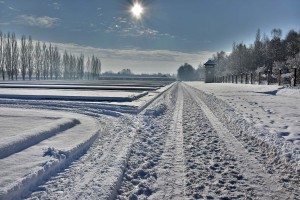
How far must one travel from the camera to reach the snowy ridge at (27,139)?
549cm

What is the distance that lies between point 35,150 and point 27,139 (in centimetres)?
82

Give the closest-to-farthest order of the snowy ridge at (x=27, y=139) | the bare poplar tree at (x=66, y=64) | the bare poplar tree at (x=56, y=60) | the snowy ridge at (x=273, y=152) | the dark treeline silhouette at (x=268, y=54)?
the snowy ridge at (x=273, y=152)
the snowy ridge at (x=27, y=139)
the dark treeline silhouette at (x=268, y=54)
the bare poplar tree at (x=56, y=60)
the bare poplar tree at (x=66, y=64)

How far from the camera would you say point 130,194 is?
13.1ft

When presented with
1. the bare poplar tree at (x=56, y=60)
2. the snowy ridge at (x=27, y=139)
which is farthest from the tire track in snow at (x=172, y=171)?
the bare poplar tree at (x=56, y=60)

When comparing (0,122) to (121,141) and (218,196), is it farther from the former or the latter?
(218,196)

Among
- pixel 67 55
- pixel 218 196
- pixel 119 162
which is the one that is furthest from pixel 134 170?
pixel 67 55

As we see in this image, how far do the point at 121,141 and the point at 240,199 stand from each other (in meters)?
3.76

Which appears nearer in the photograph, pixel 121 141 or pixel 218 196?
pixel 218 196

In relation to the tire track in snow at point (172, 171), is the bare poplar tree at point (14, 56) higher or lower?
higher

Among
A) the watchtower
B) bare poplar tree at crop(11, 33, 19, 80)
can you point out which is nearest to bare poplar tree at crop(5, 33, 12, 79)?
bare poplar tree at crop(11, 33, 19, 80)

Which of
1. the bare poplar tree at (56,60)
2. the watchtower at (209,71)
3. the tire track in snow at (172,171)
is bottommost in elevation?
the tire track in snow at (172,171)

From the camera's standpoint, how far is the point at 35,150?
558 centimetres

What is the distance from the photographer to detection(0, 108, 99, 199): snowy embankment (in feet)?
13.2

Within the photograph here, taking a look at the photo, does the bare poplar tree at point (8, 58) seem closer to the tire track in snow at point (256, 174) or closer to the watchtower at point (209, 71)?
the watchtower at point (209, 71)
